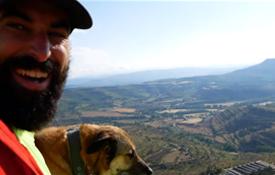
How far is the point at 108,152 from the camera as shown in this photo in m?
6.35

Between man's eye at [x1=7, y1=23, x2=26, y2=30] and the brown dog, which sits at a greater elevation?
man's eye at [x1=7, y1=23, x2=26, y2=30]

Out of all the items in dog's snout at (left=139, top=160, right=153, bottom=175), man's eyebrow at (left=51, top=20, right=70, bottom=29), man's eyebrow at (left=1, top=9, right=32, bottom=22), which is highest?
man's eyebrow at (left=1, top=9, right=32, bottom=22)

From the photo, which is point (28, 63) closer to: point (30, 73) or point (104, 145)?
point (30, 73)

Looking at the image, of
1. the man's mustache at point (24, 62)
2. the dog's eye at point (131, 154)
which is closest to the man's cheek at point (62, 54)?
the man's mustache at point (24, 62)

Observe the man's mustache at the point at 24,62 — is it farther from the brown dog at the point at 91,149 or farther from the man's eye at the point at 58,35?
the brown dog at the point at 91,149

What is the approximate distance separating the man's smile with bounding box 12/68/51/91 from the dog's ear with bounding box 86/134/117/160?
12.4 feet

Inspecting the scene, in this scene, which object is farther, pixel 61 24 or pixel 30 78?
pixel 61 24

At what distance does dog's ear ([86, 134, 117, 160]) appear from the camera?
590cm

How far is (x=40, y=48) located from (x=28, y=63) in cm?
10

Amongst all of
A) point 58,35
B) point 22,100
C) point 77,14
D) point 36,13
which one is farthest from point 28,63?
point 77,14

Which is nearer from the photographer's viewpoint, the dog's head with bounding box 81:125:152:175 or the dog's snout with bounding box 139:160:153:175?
the dog's head with bounding box 81:125:152:175

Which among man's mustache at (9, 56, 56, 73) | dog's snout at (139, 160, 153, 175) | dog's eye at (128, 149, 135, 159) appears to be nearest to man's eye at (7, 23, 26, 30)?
man's mustache at (9, 56, 56, 73)

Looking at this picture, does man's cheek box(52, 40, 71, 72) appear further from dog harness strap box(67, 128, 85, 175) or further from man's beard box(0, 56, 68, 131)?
dog harness strap box(67, 128, 85, 175)

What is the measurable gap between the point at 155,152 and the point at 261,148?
2749cm
